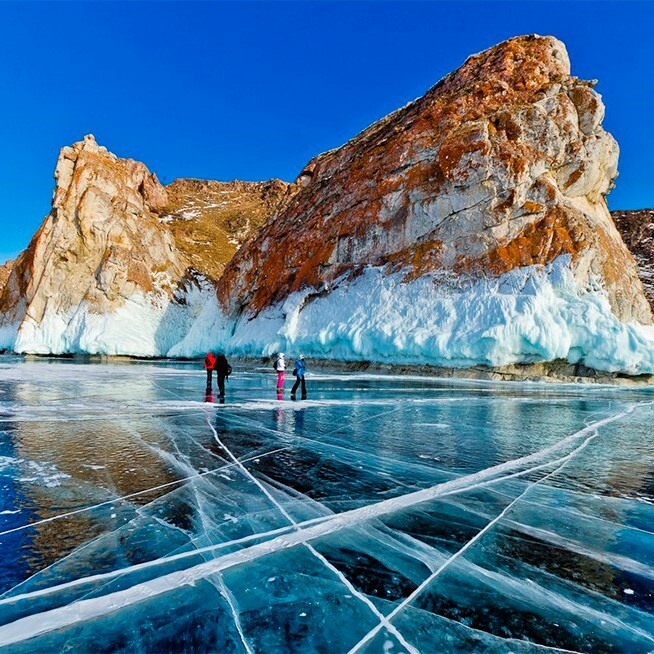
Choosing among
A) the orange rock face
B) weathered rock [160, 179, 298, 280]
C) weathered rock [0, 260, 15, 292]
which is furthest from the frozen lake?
weathered rock [0, 260, 15, 292]

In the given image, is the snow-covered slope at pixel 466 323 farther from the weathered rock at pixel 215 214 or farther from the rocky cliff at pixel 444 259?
the weathered rock at pixel 215 214

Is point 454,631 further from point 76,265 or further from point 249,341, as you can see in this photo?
point 76,265

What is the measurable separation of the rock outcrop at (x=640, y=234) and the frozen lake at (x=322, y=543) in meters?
58.6

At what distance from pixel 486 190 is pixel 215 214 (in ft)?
288

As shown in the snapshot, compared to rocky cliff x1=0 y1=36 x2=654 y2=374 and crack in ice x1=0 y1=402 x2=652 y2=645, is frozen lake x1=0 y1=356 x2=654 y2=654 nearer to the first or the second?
crack in ice x1=0 y1=402 x2=652 y2=645

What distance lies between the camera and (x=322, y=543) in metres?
3.71

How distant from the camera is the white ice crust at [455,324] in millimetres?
24859

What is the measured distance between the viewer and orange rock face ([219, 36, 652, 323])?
2952 cm

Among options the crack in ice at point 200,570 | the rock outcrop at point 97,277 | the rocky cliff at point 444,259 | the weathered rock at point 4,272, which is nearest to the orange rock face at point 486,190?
the rocky cliff at point 444,259

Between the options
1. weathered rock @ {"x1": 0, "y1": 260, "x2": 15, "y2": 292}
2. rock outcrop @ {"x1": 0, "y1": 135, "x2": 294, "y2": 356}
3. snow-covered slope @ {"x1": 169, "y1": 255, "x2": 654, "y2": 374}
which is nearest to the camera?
snow-covered slope @ {"x1": 169, "y1": 255, "x2": 654, "y2": 374}

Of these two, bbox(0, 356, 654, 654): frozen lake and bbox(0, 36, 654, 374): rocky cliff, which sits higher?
bbox(0, 36, 654, 374): rocky cliff

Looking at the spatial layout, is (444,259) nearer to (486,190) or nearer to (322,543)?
(486,190)

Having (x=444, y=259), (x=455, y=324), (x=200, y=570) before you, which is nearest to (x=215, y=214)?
(x=444, y=259)

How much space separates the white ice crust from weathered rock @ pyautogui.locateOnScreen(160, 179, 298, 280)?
21.0m
